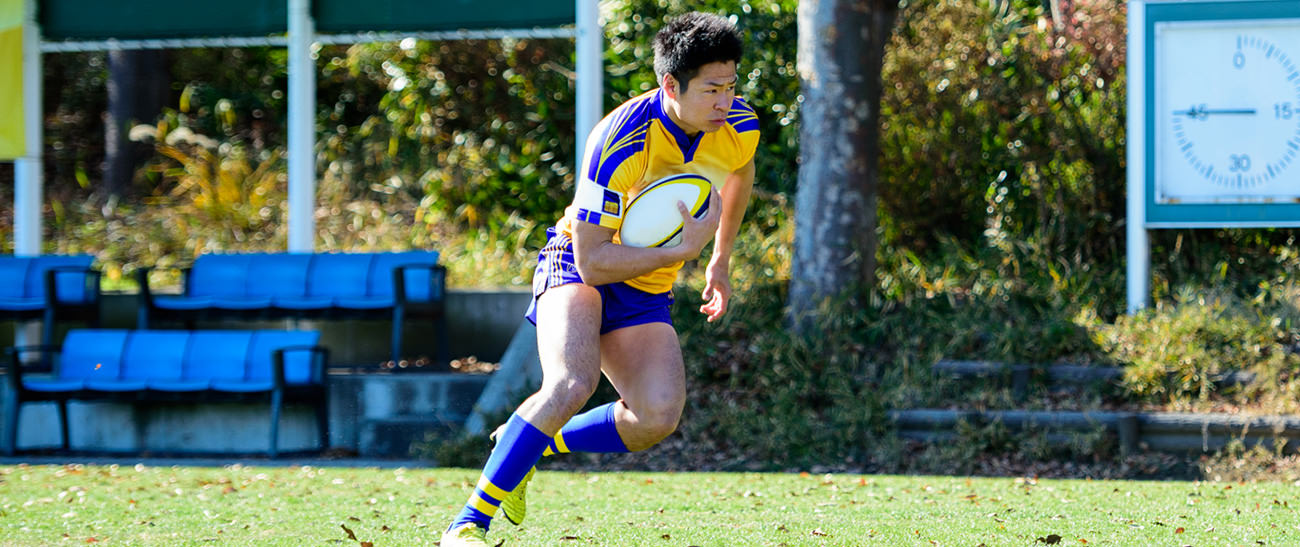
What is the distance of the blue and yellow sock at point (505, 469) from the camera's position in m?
4.42

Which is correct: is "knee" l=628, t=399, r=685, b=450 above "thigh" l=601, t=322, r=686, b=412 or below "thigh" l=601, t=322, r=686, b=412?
below

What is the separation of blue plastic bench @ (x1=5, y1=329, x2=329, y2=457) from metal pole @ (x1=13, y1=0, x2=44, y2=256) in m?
2.50

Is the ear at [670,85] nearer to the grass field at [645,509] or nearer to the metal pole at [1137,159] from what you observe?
the grass field at [645,509]

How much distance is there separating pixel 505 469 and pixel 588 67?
6.70 meters

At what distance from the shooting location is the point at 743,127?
5.06 meters

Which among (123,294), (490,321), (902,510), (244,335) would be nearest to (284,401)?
(244,335)

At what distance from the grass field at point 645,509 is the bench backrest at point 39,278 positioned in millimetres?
2492

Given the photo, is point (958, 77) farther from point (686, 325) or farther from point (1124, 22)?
point (686, 325)

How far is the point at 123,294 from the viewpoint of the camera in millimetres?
11305

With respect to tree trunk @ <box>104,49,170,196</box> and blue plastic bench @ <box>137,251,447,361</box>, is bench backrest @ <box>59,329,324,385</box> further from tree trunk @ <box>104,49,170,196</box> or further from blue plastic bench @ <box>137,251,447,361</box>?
tree trunk @ <box>104,49,170,196</box>

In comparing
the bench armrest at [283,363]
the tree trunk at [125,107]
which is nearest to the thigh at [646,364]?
the bench armrest at [283,363]

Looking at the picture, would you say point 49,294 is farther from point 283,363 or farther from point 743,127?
point 743,127

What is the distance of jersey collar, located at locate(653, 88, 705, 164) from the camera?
4785mm

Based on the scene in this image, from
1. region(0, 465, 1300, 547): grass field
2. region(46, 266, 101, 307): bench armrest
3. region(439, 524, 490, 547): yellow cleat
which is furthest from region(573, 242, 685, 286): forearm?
region(46, 266, 101, 307): bench armrest
